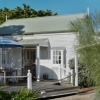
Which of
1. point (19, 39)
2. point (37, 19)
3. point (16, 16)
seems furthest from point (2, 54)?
point (16, 16)

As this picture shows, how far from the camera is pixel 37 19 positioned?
25.6 meters

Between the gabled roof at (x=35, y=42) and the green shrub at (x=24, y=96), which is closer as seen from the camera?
the green shrub at (x=24, y=96)

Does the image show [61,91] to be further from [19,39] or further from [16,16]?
[16,16]

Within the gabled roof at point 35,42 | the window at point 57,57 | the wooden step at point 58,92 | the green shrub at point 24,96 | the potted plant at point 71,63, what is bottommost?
the wooden step at point 58,92

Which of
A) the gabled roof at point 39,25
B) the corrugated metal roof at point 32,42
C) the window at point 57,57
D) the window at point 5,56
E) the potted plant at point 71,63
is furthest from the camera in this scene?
the gabled roof at point 39,25

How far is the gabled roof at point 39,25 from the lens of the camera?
23156 millimetres

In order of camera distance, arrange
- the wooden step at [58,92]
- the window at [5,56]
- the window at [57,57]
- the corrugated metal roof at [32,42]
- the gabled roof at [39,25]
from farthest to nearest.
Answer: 1. the gabled roof at [39,25]
2. the window at [57,57]
3. the corrugated metal roof at [32,42]
4. the window at [5,56]
5. the wooden step at [58,92]

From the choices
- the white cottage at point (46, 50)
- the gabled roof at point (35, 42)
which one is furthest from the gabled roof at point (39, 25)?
the gabled roof at point (35, 42)

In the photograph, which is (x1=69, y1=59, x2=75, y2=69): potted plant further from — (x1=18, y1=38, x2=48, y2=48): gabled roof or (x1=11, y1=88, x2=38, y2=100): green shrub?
(x1=11, y1=88, x2=38, y2=100): green shrub

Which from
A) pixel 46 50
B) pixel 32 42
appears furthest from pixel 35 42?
pixel 46 50

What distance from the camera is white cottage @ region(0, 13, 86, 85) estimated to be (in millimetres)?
21844

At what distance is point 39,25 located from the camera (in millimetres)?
24484

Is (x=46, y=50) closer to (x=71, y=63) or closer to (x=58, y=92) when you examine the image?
(x=71, y=63)

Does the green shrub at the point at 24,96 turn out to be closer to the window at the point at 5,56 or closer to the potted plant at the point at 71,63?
the potted plant at the point at 71,63
